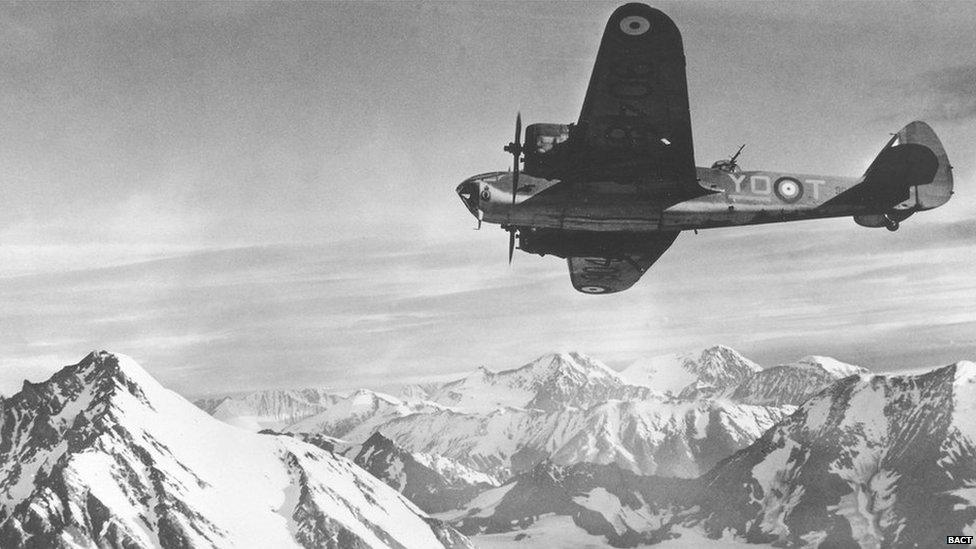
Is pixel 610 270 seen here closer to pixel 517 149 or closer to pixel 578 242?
pixel 578 242

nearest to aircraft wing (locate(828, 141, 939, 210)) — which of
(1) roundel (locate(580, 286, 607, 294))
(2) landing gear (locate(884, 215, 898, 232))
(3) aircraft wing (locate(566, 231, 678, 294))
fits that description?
(2) landing gear (locate(884, 215, 898, 232))

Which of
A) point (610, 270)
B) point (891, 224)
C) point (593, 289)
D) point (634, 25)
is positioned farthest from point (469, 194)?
point (891, 224)

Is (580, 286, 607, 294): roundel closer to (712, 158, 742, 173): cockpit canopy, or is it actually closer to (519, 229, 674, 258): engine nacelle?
(519, 229, 674, 258): engine nacelle

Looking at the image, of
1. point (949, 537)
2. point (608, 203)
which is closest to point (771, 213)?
point (608, 203)

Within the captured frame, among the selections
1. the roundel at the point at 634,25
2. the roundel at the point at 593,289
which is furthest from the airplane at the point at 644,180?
the roundel at the point at 593,289

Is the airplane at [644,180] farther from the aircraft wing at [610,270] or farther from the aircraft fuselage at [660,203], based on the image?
the aircraft wing at [610,270]

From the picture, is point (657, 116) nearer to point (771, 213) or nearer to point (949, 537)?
point (771, 213)
